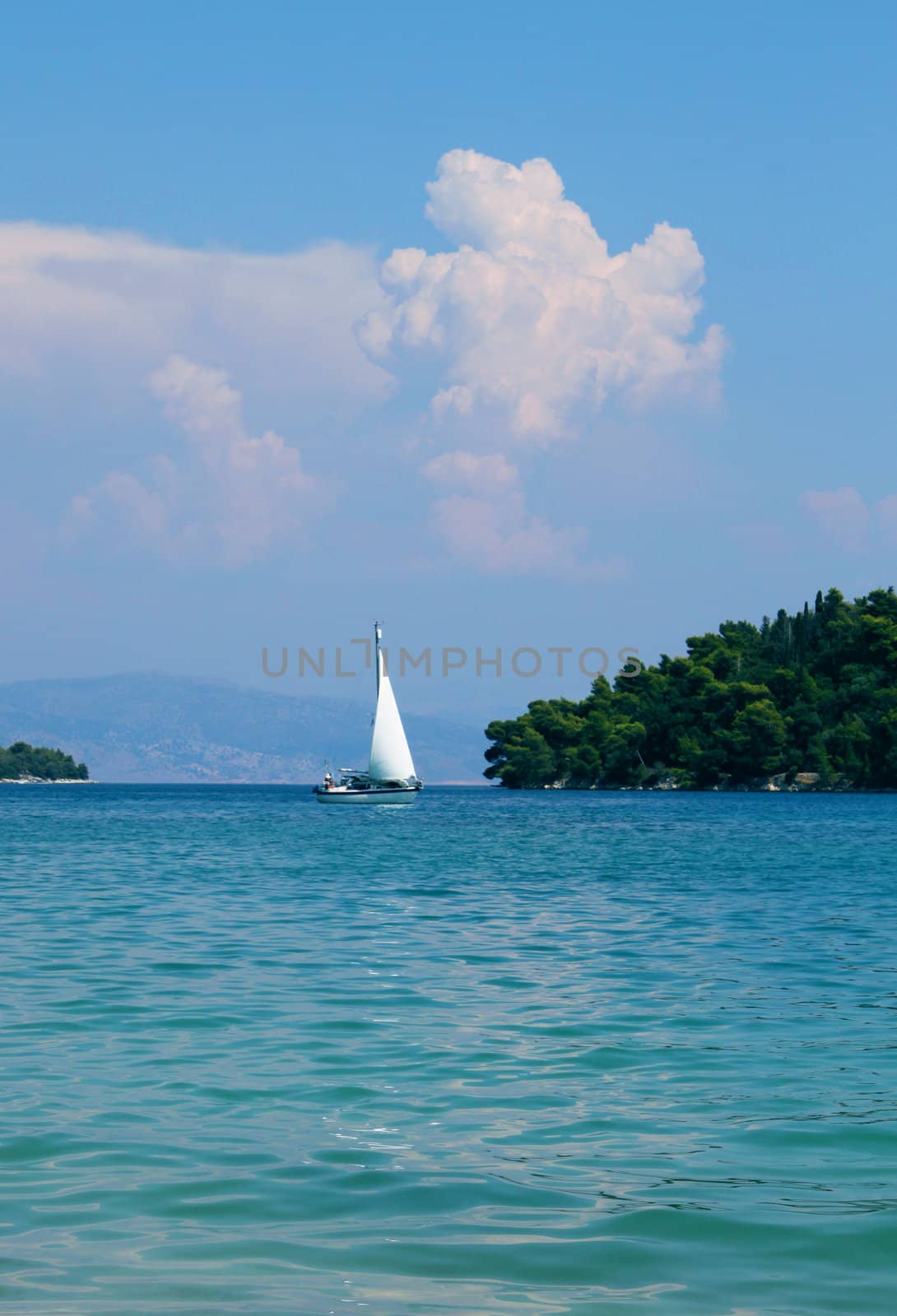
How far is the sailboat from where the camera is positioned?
366 ft

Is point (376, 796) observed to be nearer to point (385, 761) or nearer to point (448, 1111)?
point (385, 761)

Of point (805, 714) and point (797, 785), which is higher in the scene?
point (805, 714)

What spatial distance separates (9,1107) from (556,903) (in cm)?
2161

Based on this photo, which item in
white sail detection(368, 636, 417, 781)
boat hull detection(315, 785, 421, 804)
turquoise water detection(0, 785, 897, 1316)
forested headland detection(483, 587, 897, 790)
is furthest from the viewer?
forested headland detection(483, 587, 897, 790)

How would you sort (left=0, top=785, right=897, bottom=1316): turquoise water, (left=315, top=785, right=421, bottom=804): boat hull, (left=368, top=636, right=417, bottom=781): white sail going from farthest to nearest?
(left=315, top=785, right=421, bottom=804): boat hull < (left=368, top=636, right=417, bottom=781): white sail < (left=0, top=785, right=897, bottom=1316): turquoise water

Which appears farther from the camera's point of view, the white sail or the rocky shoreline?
the rocky shoreline

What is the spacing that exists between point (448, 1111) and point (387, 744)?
334ft

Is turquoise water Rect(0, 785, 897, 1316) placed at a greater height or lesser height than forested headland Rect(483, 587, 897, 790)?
lesser

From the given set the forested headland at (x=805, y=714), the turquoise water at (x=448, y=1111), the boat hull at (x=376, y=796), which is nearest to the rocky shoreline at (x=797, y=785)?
the forested headland at (x=805, y=714)

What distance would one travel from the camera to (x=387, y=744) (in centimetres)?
11438

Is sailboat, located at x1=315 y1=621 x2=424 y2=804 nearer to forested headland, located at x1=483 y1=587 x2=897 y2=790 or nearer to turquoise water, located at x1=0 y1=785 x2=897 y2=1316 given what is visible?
forested headland, located at x1=483 y1=587 x2=897 y2=790

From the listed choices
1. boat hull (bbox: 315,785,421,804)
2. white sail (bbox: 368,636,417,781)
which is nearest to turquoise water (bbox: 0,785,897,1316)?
white sail (bbox: 368,636,417,781)

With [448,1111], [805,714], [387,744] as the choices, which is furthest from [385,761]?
[448,1111]

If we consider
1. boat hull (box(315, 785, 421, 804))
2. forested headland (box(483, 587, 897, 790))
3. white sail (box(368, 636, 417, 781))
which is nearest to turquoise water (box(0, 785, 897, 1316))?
white sail (box(368, 636, 417, 781))
